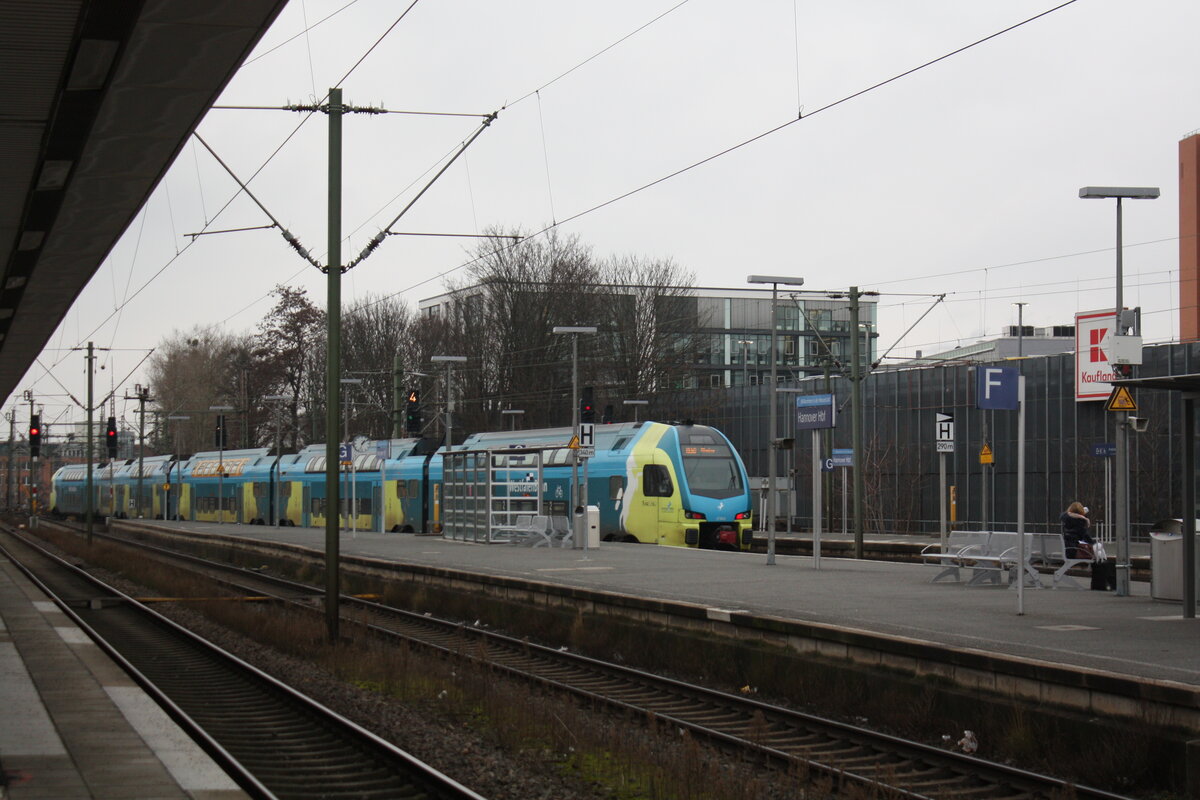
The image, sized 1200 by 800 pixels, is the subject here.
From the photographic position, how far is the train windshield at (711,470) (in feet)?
111

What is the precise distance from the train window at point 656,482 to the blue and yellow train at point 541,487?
0.08ft

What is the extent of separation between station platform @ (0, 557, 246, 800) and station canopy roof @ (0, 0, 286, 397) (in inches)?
181

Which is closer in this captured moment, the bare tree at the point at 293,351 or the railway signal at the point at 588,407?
the railway signal at the point at 588,407

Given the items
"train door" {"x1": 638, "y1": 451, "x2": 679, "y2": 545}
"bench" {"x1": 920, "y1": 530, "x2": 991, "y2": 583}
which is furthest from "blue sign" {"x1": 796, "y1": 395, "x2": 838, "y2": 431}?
"train door" {"x1": 638, "y1": 451, "x2": 679, "y2": 545}

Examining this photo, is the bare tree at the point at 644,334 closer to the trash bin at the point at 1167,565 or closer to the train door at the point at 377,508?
the train door at the point at 377,508

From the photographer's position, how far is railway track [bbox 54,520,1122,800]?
9250 millimetres

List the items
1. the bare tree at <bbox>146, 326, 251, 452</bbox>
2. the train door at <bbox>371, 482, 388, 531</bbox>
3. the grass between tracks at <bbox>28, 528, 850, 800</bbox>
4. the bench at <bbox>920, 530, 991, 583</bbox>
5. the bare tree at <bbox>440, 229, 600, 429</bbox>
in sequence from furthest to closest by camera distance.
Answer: the bare tree at <bbox>146, 326, 251, 452</bbox>, the bare tree at <bbox>440, 229, 600, 429</bbox>, the train door at <bbox>371, 482, 388, 531</bbox>, the bench at <bbox>920, 530, 991, 583</bbox>, the grass between tracks at <bbox>28, 528, 850, 800</bbox>

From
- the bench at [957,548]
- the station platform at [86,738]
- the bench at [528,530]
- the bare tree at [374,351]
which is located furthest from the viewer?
the bare tree at [374,351]

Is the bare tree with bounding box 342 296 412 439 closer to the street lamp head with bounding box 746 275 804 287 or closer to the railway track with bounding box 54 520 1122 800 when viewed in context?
the street lamp head with bounding box 746 275 804 287

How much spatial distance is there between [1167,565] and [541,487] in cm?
1709


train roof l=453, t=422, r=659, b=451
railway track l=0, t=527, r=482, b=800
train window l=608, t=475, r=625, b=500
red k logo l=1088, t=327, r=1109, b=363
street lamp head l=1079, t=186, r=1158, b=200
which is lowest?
railway track l=0, t=527, r=482, b=800

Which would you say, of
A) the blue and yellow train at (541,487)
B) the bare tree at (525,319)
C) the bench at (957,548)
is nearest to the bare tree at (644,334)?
the bare tree at (525,319)

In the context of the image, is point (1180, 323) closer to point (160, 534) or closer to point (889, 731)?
point (160, 534)

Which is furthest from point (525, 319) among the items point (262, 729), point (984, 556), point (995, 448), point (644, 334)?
point (262, 729)
